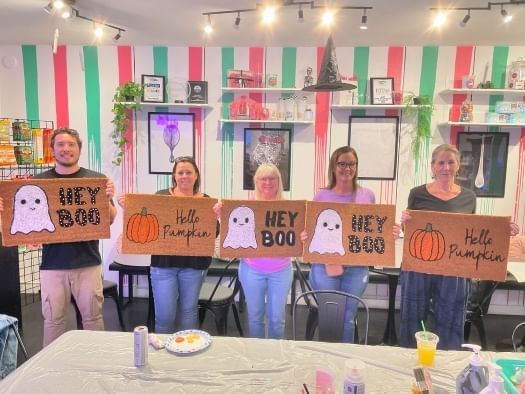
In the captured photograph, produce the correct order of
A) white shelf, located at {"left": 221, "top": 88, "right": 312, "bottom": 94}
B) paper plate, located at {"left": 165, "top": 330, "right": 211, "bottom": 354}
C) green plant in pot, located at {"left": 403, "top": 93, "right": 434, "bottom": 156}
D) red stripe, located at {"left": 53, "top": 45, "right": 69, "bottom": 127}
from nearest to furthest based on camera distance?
1. paper plate, located at {"left": 165, "top": 330, "right": 211, "bottom": 354}
2. green plant in pot, located at {"left": 403, "top": 93, "right": 434, "bottom": 156}
3. white shelf, located at {"left": 221, "top": 88, "right": 312, "bottom": 94}
4. red stripe, located at {"left": 53, "top": 45, "right": 69, "bottom": 127}

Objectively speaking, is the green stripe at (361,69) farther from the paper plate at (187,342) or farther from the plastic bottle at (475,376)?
the plastic bottle at (475,376)

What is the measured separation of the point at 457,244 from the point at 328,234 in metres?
0.73

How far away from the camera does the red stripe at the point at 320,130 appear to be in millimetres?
4273

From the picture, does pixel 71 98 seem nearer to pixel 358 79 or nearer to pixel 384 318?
pixel 358 79

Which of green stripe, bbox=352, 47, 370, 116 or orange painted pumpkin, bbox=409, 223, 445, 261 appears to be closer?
orange painted pumpkin, bbox=409, 223, 445, 261

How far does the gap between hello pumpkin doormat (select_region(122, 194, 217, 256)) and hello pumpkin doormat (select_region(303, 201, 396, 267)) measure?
25.0 inches

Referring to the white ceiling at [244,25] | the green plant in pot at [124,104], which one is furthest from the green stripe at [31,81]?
the green plant in pot at [124,104]

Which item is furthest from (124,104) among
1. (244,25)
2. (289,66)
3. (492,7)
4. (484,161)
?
(484,161)

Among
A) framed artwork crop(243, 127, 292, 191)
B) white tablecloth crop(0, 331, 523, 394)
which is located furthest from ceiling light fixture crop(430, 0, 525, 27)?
white tablecloth crop(0, 331, 523, 394)

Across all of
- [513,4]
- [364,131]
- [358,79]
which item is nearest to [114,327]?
[364,131]

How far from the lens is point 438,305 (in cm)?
269

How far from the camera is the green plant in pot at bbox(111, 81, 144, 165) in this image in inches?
166

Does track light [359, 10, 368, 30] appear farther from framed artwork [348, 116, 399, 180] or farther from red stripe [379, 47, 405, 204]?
framed artwork [348, 116, 399, 180]

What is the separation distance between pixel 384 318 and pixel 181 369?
10.0 feet
